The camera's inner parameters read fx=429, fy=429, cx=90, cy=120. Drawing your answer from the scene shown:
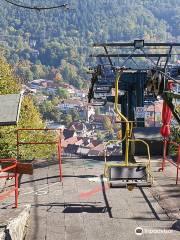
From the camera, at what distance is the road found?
25.6 feet

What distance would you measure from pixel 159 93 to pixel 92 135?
136 m

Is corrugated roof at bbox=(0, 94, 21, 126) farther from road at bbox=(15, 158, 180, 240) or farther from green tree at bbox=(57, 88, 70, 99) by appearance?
green tree at bbox=(57, 88, 70, 99)

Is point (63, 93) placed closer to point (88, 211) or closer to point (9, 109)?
point (9, 109)

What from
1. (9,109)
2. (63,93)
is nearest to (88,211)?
(9,109)

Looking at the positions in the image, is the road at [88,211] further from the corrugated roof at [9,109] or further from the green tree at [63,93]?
the green tree at [63,93]

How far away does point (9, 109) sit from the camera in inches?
376

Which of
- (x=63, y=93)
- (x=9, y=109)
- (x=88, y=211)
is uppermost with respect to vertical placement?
(x=9, y=109)

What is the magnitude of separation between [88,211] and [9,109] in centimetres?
283

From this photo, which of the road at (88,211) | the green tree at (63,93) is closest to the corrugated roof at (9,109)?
the road at (88,211)

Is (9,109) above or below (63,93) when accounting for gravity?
above

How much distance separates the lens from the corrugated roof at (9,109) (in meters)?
8.95

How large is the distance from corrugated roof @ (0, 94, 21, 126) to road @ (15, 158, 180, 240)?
76.1 inches

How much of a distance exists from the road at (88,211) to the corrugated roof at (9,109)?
193 cm

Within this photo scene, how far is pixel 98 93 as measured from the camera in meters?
18.1
